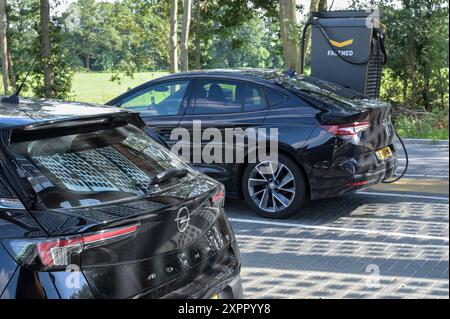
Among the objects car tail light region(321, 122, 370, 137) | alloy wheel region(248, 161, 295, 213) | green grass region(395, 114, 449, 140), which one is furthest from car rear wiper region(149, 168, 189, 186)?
green grass region(395, 114, 449, 140)

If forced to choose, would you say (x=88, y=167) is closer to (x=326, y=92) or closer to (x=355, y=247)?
(x=355, y=247)

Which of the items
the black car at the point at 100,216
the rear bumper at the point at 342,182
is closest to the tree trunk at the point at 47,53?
the rear bumper at the point at 342,182

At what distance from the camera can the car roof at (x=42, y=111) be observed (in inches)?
140

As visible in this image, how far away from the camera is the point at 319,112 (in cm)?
761

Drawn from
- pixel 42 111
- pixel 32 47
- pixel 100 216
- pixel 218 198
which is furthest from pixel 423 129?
pixel 32 47

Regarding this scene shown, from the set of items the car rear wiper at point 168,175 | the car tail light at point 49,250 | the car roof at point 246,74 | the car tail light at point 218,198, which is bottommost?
the car tail light at point 49,250

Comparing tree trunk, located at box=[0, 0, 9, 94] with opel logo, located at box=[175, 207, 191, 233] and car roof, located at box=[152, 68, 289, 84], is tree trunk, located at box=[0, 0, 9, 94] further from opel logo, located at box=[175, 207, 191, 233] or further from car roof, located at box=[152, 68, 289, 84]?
opel logo, located at box=[175, 207, 191, 233]

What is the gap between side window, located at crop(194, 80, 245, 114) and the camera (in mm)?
8109

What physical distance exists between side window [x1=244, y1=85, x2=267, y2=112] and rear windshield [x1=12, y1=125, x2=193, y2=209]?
406cm

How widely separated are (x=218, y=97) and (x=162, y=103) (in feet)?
2.57

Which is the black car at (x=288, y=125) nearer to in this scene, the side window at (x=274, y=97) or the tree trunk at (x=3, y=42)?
the side window at (x=274, y=97)

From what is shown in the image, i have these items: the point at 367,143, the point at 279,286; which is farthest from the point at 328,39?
the point at 279,286

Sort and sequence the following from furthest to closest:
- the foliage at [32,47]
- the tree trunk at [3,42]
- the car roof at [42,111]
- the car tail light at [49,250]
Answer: the foliage at [32,47], the tree trunk at [3,42], the car roof at [42,111], the car tail light at [49,250]
